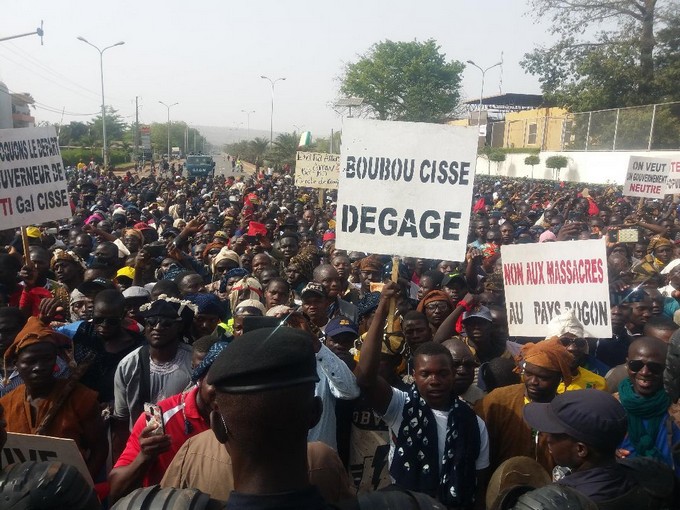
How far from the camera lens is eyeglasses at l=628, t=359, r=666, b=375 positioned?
3.49 meters

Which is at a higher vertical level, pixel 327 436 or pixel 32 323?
pixel 32 323

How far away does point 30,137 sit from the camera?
6320 millimetres

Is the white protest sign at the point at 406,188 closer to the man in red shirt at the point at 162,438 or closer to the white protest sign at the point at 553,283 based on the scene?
the white protest sign at the point at 553,283

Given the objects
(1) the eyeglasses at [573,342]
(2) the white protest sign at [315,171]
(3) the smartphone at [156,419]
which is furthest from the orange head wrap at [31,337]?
(2) the white protest sign at [315,171]

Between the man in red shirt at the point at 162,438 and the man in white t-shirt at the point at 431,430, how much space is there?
71 centimetres

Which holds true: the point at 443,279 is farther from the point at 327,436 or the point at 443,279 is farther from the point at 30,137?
the point at 30,137

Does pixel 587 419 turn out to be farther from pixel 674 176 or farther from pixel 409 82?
pixel 409 82

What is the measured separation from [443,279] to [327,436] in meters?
3.34

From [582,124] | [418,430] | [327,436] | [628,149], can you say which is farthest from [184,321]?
[582,124]

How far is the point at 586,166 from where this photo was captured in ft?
108

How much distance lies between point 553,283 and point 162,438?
11.4ft

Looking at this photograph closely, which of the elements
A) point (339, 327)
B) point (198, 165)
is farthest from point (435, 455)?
point (198, 165)

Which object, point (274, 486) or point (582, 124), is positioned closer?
point (274, 486)

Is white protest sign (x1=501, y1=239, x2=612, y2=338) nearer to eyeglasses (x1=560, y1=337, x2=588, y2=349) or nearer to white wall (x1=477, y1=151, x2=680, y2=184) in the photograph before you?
eyeglasses (x1=560, y1=337, x2=588, y2=349)
